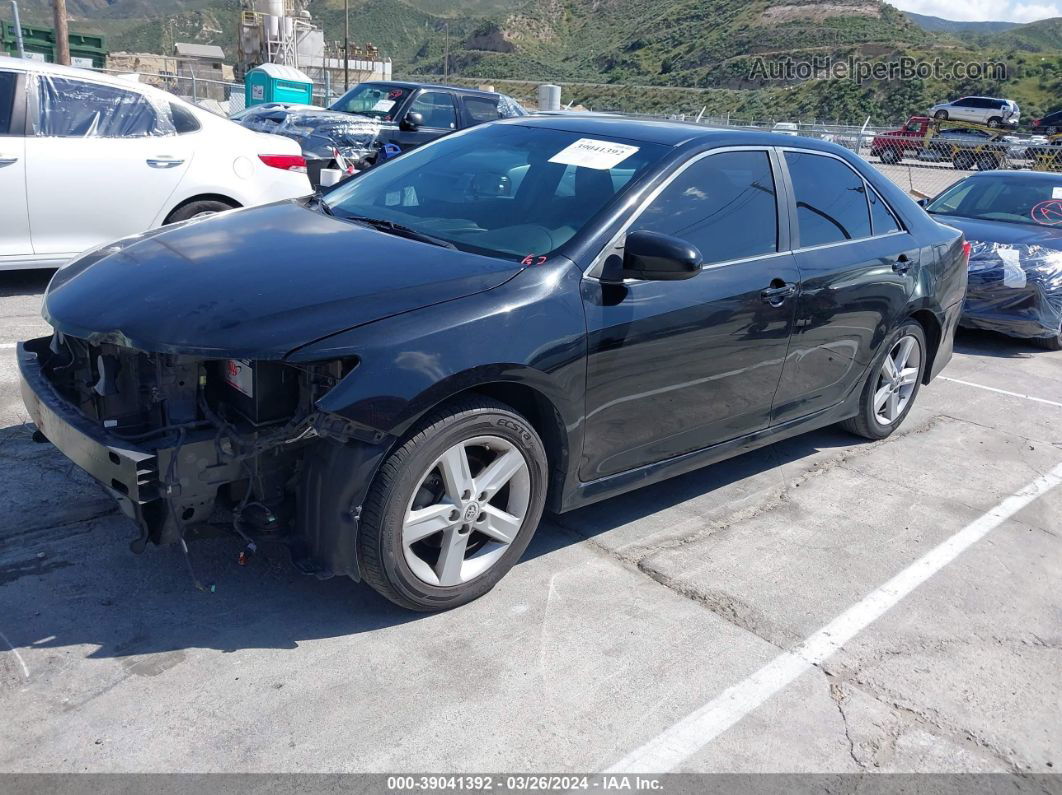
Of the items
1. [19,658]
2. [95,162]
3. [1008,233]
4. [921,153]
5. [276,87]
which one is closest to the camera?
[19,658]

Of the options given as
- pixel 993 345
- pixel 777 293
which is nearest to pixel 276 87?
pixel 993 345

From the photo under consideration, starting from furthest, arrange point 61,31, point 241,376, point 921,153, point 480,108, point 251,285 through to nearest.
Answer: point 921,153
point 61,31
point 480,108
point 251,285
point 241,376

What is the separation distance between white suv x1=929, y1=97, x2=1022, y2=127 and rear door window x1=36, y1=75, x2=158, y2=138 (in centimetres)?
3936

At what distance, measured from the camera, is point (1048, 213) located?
29.3ft

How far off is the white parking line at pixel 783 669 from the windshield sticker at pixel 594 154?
2.06m

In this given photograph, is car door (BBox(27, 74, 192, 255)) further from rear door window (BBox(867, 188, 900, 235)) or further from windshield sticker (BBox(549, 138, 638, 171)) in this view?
rear door window (BBox(867, 188, 900, 235))

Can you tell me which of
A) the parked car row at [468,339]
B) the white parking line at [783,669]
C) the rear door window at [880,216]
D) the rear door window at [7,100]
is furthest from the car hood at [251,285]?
the rear door window at [7,100]

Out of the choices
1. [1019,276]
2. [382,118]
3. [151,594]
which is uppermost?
[382,118]

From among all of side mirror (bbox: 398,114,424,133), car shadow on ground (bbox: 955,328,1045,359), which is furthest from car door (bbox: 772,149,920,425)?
side mirror (bbox: 398,114,424,133)

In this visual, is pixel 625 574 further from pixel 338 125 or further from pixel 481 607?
pixel 338 125

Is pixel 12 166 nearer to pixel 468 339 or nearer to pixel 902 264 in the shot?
pixel 468 339

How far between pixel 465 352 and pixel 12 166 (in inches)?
193

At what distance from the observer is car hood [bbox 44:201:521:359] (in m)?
2.96

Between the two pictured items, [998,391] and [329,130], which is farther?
[329,130]
